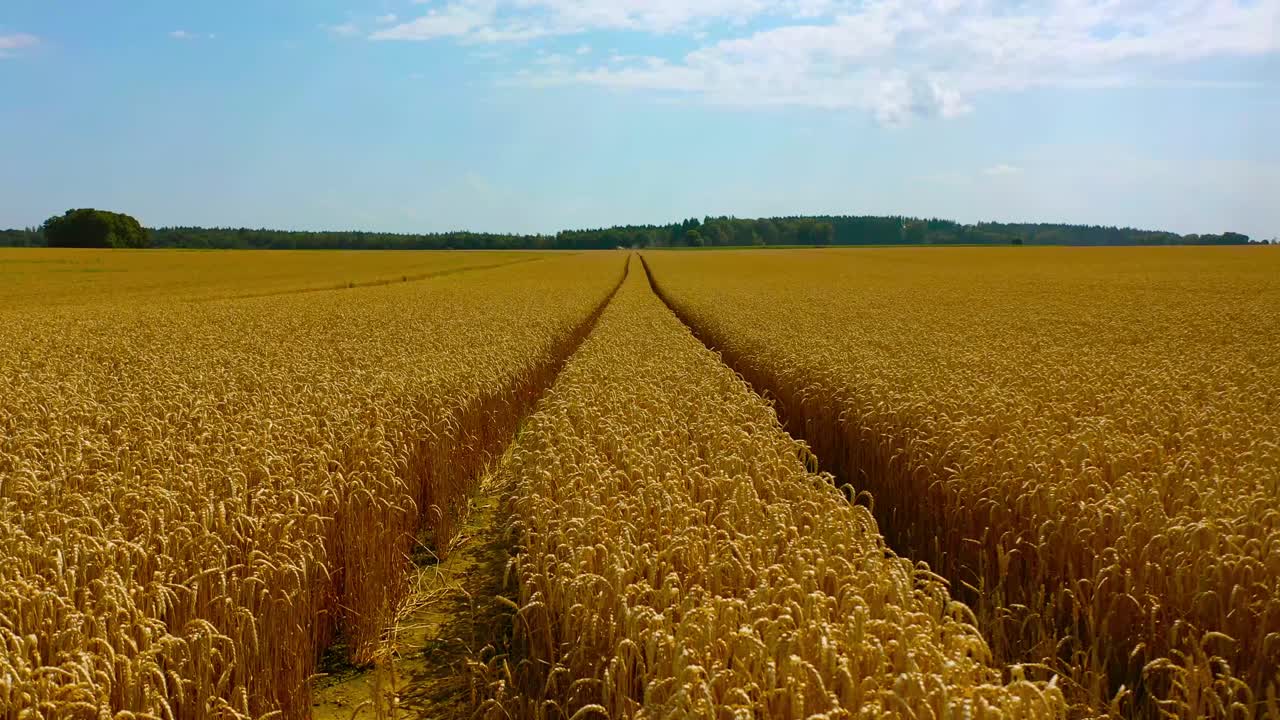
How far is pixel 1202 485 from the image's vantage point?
539 centimetres

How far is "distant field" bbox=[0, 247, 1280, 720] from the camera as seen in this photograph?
3.46m

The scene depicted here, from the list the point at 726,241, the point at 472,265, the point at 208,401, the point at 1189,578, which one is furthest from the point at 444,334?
the point at 726,241

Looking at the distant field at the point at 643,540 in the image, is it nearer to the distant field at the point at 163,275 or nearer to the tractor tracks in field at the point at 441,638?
the tractor tracks in field at the point at 441,638

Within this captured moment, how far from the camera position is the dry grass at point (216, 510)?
3.52m

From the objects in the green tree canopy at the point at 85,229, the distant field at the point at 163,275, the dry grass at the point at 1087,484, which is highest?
the green tree canopy at the point at 85,229

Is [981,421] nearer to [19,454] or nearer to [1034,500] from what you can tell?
[1034,500]

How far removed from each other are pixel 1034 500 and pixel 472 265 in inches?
2906

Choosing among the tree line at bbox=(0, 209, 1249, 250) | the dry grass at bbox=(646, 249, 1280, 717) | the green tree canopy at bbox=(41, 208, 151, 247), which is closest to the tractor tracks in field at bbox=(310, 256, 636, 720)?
the dry grass at bbox=(646, 249, 1280, 717)

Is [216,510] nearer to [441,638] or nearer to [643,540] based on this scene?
[441,638]

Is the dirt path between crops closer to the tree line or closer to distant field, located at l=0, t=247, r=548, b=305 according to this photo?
distant field, located at l=0, t=247, r=548, b=305

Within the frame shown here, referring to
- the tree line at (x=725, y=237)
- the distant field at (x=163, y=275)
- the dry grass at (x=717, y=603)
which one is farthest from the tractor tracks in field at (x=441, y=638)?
the tree line at (x=725, y=237)

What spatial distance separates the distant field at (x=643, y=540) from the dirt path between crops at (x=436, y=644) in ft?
0.12

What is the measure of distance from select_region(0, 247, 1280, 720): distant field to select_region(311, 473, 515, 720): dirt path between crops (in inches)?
1.4

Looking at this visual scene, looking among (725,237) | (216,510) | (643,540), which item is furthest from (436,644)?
(725,237)
